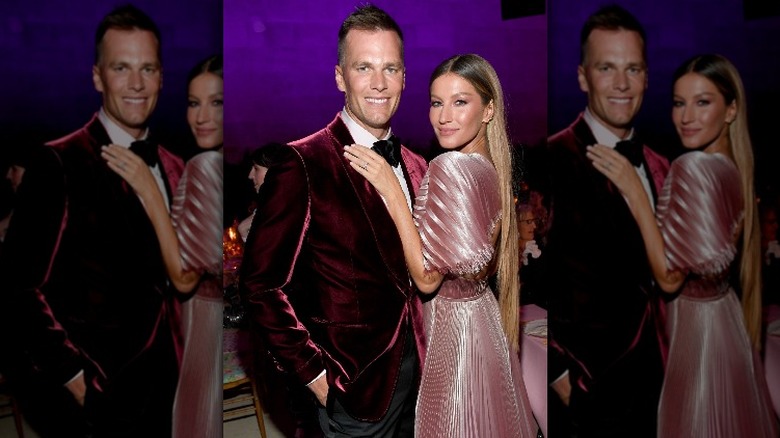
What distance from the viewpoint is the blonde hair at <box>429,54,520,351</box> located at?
97.3 inches

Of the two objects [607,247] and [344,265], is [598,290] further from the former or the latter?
[344,265]

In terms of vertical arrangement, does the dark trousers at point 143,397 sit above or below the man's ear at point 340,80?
below

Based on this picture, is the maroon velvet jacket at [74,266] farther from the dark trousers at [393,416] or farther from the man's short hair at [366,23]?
the man's short hair at [366,23]

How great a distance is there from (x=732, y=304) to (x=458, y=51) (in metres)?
1.56

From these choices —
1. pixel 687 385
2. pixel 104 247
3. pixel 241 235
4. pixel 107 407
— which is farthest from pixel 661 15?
pixel 107 407

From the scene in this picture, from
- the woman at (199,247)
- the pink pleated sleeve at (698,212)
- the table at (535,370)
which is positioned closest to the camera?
the woman at (199,247)

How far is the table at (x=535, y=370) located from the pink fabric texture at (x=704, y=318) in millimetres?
477

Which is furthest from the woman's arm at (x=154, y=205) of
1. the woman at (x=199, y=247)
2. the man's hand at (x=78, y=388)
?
the man's hand at (x=78, y=388)

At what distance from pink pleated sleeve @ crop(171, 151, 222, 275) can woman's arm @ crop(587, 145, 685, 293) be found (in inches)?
60.6

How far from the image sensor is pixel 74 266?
6.94ft

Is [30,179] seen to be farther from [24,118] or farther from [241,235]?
[241,235]

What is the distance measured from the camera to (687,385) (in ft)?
8.53

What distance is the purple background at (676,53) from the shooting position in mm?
2602

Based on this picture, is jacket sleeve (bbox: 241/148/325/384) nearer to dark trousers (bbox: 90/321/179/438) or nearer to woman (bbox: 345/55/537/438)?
woman (bbox: 345/55/537/438)
